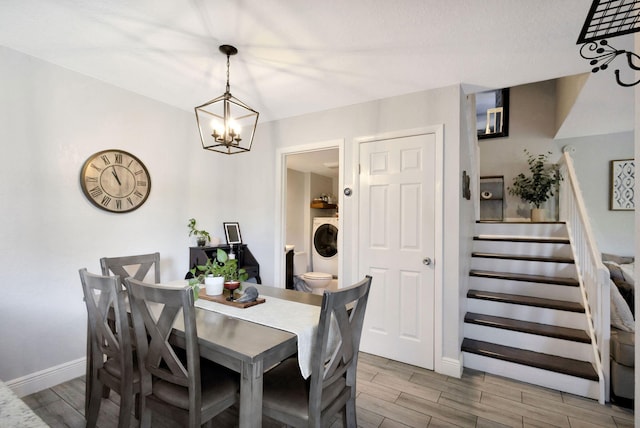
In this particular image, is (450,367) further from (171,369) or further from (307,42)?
(307,42)

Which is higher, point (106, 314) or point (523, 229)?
point (523, 229)

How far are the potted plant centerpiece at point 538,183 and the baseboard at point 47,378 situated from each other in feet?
19.1

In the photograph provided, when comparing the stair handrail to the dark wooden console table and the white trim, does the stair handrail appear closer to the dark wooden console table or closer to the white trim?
the white trim

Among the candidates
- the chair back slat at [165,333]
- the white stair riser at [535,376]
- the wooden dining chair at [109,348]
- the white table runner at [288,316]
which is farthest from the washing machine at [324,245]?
the chair back slat at [165,333]

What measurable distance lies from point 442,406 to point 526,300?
4.43ft

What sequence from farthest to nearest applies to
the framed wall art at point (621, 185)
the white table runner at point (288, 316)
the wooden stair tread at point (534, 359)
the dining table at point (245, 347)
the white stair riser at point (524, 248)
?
the framed wall art at point (621, 185)
the white stair riser at point (524, 248)
the wooden stair tread at point (534, 359)
the white table runner at point (288, 316)
the dining table at point (245, 347)

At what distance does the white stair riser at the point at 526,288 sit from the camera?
9.12 feet

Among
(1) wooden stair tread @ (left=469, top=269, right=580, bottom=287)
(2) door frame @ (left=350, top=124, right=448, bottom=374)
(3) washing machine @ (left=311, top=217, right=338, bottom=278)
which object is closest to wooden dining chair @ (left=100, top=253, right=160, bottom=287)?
(2) door frame @ (left=350, top=124, right=448, bottom=374)

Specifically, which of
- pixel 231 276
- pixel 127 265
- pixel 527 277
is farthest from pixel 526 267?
pixel 127 265

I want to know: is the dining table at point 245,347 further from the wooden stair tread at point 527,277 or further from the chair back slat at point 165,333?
the wooden stair tread at point 527,277

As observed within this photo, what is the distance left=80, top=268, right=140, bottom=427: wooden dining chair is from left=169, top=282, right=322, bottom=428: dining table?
0.26m

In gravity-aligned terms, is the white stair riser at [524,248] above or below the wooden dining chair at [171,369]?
above

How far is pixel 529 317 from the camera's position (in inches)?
108

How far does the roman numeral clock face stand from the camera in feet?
8.38
